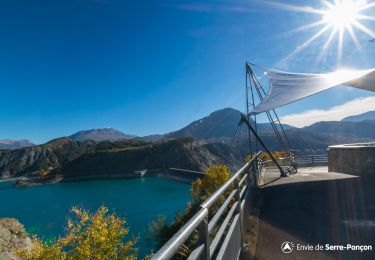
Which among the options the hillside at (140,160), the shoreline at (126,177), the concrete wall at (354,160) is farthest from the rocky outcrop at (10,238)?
the hillside at (140,160)

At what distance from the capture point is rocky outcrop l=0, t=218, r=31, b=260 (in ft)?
69.1

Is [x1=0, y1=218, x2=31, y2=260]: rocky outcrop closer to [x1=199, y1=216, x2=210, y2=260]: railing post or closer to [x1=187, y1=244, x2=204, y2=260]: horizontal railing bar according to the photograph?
[x1=199, y1=216, x2=210, y2=260]: railing post

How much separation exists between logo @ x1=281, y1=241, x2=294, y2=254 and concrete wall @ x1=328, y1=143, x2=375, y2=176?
9404 millimetres

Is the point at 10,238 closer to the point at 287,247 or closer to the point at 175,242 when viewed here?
the point at 287,247

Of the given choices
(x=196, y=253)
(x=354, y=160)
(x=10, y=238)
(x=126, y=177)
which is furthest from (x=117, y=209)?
(x=196, y=253)

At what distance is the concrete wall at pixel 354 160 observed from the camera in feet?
42.2

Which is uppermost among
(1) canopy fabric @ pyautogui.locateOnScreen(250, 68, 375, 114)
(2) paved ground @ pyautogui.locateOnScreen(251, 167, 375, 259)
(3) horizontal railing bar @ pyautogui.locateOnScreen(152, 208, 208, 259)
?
(1) canopy fabric @ pyautogui.locateOnScreen(250, 68, 375, 114)

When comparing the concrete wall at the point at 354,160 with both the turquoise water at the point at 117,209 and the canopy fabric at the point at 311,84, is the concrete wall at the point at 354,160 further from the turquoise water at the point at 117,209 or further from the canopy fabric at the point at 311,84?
the turquoise water at the point at 117,209

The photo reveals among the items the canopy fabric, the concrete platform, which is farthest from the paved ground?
the canopy fabric

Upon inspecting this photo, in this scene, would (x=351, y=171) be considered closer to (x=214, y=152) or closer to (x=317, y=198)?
(x=317, y=198)

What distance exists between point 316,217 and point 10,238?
2612 centimetres

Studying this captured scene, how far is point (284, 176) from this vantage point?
13.8 m

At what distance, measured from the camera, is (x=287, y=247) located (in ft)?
17.8

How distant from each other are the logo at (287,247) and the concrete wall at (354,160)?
9.40m
